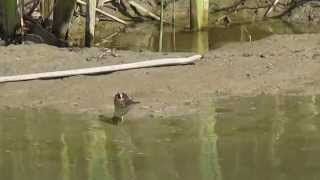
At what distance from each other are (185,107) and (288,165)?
2324mm

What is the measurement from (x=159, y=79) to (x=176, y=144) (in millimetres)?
2655

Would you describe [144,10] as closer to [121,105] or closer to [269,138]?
[121,105]

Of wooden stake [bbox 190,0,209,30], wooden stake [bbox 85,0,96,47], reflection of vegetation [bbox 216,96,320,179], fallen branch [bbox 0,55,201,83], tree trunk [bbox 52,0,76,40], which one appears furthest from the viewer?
wooden stake [bbox 190,0,209,30]

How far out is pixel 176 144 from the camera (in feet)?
23.0

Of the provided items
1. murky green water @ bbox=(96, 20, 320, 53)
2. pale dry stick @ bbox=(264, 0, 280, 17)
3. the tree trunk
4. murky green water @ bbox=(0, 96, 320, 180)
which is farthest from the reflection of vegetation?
pale dry stick @ bbox=(264, 0, 280, 17)

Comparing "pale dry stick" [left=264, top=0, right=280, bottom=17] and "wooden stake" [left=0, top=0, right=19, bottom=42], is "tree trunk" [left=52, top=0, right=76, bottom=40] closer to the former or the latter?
"wooden stake" [left=0, top=0, right=19, bottom=42]

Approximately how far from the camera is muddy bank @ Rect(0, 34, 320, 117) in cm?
877

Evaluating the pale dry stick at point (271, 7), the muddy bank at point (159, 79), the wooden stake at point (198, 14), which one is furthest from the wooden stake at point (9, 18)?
the pale dry stick at point (271, 7)

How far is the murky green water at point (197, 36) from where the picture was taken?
13.0 m

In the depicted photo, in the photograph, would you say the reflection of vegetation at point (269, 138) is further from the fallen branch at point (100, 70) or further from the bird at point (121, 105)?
the fallen branch at point (100, 70)

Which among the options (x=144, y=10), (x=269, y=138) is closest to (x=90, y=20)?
(x=144, y=10)

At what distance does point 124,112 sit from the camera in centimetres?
819

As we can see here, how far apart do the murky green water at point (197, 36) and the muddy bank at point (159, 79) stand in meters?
1.69

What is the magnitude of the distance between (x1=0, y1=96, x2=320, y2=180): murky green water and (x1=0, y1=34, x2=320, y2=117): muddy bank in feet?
1.13
